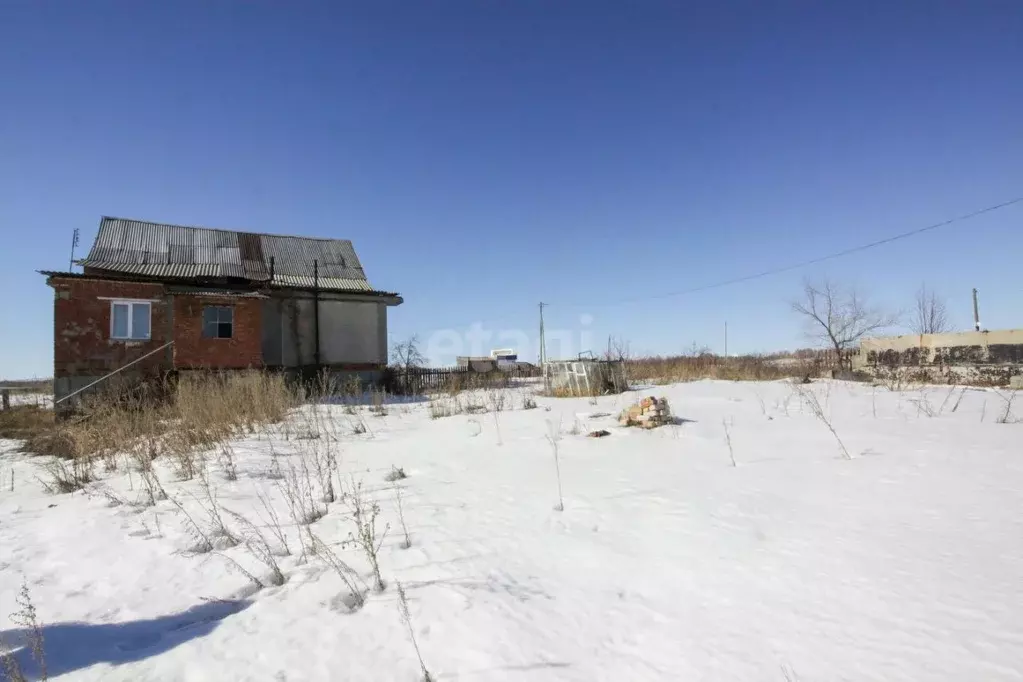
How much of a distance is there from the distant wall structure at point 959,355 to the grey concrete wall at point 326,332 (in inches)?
683

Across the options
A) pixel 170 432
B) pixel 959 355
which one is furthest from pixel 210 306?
pixel 959 355

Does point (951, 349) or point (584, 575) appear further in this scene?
point (951, 349)

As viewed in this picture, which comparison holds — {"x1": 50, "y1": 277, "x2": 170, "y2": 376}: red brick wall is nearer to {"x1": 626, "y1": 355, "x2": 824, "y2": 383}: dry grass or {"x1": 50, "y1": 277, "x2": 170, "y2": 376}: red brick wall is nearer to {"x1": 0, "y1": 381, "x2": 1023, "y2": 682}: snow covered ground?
{"x1": 0, "y1": 381, "x2": 1023, "y2": 682}: snow covered ground

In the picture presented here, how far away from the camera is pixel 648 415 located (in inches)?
264

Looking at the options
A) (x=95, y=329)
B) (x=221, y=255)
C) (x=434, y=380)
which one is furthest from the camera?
(x=434, y=380)

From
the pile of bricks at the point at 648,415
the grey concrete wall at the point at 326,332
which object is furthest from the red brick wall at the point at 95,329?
the pile of bricks at the point at 648,415

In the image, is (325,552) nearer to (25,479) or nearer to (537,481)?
(537,481)

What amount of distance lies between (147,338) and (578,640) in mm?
16057

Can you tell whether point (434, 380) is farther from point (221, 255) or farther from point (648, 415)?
point (648, 415)

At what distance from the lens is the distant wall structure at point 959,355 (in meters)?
13.3

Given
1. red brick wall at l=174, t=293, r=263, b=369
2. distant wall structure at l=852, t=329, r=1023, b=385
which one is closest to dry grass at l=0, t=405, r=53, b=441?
red brick wall at l=174, t=293, r=263, b=369

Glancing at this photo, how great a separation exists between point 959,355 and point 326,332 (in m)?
20.4

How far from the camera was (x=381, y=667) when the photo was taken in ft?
6.04

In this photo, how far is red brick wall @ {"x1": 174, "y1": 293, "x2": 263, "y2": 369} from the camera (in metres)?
14.1
